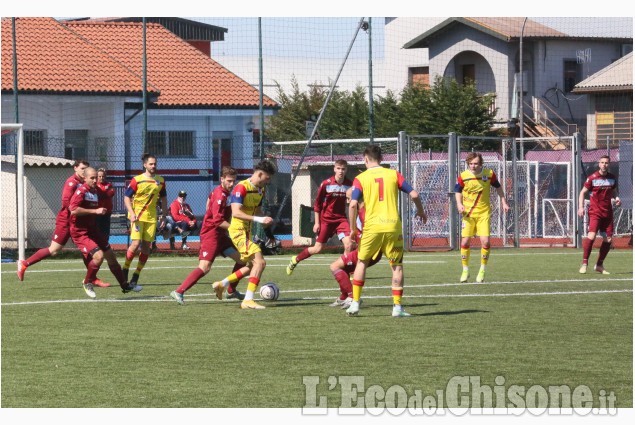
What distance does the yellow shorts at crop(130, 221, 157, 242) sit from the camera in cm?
1873

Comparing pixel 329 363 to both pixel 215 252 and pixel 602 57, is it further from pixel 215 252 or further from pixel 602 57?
pixel 602 57

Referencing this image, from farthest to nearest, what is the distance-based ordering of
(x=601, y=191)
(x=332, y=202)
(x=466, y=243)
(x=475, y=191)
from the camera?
(x=601, y=191) → (x=475, y=191) → (x=466, y=243) → (x=332, y=202)

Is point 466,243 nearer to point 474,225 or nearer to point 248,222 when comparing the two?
point 474,225

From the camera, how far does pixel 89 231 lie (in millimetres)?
17156

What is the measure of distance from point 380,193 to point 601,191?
811 cm

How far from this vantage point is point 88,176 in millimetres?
16891

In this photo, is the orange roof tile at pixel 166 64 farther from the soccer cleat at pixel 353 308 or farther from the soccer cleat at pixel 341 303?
the soccer cleat at pixel 353 308

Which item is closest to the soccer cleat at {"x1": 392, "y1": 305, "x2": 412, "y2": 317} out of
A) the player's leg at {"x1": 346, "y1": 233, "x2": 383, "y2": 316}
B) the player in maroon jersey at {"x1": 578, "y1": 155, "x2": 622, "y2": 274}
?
the player's leg at {"x1": 346, "y1": 233, "x2": 383, "y2": 316}

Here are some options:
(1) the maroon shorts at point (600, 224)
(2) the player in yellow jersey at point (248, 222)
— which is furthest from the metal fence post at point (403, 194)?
(2) the player in yellow jersey at point (248, 222)

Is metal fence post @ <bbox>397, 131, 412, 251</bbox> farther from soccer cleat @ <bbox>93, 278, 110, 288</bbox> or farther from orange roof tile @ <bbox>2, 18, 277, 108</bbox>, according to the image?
orange roof tile @ <bbox>2, 18, 277, 108</bbox>

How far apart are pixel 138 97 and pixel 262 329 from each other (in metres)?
26.3

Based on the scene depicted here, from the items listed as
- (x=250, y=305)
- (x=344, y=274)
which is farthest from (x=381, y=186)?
(x=250, y=305)

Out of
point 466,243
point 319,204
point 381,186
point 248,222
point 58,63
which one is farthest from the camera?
point 58,63

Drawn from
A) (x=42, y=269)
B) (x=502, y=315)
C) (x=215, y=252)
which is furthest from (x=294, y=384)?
(x=42, y=269)
